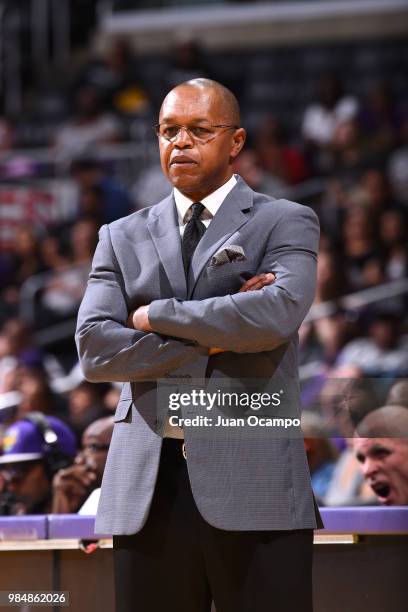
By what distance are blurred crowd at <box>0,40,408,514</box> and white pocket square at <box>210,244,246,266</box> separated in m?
0.82

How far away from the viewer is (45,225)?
9.40 meters

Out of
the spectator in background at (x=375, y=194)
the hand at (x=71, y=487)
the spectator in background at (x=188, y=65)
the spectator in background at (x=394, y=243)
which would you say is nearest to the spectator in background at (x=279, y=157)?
the spectator in background at (x=375, y=194)

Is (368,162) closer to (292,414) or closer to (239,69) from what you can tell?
(239,69)

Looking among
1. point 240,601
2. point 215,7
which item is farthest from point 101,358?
point 215,7

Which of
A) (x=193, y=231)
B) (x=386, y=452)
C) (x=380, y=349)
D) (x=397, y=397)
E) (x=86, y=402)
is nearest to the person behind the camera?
(x=193, y=231)

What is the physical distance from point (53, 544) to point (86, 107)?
25.2 ft

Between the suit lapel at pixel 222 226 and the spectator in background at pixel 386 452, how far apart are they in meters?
0.62

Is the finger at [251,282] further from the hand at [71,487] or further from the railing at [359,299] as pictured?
the railing at [359,299]

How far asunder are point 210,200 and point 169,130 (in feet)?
0.59

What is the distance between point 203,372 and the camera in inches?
94.8

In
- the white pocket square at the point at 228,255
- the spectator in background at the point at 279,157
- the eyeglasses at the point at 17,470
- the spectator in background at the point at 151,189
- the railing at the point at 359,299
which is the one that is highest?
the spectator in background at the point at 279,157

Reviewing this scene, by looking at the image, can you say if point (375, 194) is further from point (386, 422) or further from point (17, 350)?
point (386, 422)

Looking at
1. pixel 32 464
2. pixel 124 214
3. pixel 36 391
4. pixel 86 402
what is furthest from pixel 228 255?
pixel 124 214

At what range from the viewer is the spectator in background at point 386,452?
9.20ft
